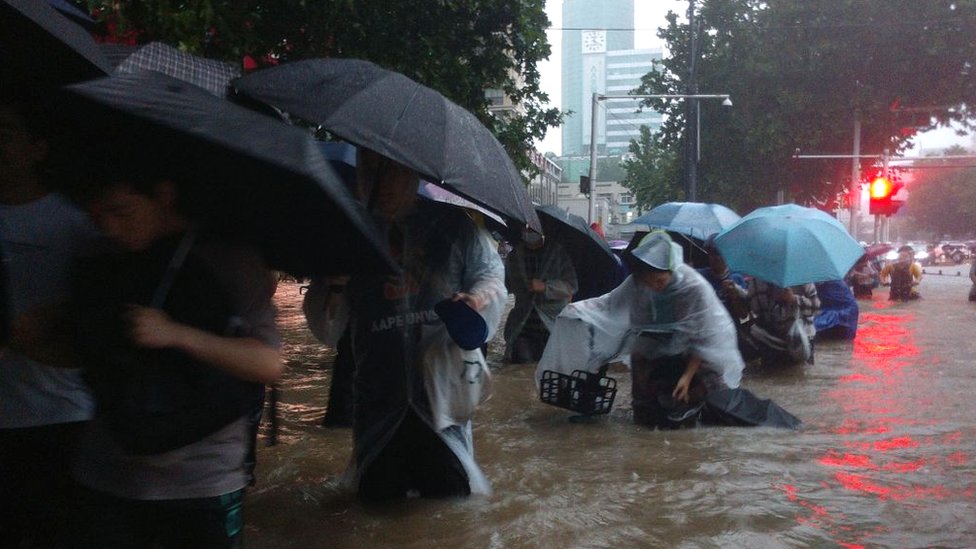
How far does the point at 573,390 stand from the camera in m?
6.58

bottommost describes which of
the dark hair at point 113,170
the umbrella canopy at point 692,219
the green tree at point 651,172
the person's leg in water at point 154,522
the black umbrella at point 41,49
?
the person's leg in water at point 154,522

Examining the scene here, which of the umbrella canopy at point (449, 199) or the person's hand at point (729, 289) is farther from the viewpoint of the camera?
the person's hand at point (729, 289)

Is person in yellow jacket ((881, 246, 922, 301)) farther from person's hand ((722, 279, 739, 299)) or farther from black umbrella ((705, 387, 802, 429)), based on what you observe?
black umbrella ((705, 387, 802, 429))

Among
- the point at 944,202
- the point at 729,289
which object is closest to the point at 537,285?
the point at 729,289

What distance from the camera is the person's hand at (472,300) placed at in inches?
143

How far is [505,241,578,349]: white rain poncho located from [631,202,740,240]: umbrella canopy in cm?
243

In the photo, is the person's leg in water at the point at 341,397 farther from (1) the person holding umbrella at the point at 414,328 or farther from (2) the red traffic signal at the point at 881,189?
(2) the red traffic signal at the point at 881,189

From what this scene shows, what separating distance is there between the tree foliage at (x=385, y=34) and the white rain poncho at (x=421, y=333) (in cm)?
382

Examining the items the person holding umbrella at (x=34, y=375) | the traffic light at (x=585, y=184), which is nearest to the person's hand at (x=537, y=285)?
the person holding umbrella at (x=34, y=375)

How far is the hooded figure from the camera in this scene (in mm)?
6121

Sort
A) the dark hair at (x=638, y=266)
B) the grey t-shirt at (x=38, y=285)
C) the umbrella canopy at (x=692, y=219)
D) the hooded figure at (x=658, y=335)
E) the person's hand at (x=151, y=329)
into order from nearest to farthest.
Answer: the person's hand at (x=151, y=329)
the grey t-shirt at (x=38, y=285)
the dark hair at (x=638, y=266)
the hooded figure at (x=658, y=335)
the umbrella canopy at (x=692, y=219)

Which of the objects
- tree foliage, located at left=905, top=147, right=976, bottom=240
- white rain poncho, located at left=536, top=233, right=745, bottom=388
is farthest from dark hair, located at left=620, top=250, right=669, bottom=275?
tree foliage, located at left=905, top=147, right=976, bottom=240

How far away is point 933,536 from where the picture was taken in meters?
4.36

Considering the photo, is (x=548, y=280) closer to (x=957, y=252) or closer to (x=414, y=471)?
(x=414, y=471)
